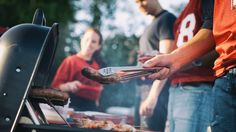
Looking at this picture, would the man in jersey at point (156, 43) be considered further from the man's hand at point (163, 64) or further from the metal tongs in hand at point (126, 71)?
the metal tongs in hand at point (126, 71)

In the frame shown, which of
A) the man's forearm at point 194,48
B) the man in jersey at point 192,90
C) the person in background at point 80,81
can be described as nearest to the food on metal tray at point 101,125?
the man's forearm at point 194,48

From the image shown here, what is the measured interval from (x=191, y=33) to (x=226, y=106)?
2.66 feet

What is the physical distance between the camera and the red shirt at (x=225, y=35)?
5.40 ft

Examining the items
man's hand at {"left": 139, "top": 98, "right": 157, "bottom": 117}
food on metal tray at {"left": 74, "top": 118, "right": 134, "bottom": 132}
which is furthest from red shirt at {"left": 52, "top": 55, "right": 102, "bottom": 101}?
food on metal tray at {"left": 74, "top": 118, "right": 134, "bottom": 132}

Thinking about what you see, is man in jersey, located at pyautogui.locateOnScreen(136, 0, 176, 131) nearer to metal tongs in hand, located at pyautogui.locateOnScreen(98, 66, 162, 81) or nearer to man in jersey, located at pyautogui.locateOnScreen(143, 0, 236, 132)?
man in jersey, located at pyautogui.locateOnScreen(143, 0, 236, 132)

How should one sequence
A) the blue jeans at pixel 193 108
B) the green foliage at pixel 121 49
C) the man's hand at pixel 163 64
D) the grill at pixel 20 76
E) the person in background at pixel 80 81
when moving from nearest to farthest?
the grill at pixel 20 76, the man's hand at pixel 163 64, the blue jeans at pixel 193 108, the person in background at pixel 80 81, the green foliage at pixel 121 49

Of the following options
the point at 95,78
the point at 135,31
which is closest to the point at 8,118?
the point at 95,78

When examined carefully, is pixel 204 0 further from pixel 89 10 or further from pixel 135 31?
pixel 135 31

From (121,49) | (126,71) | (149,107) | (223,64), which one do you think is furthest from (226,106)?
(121,49)

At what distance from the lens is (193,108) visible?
7.56 ft

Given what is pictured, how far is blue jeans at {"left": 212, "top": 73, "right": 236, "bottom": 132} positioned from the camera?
1.63m

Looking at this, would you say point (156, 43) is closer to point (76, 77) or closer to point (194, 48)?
point (76, 77)

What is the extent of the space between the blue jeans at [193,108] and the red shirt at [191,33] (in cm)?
4

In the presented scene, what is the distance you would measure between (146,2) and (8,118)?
2.22 m
